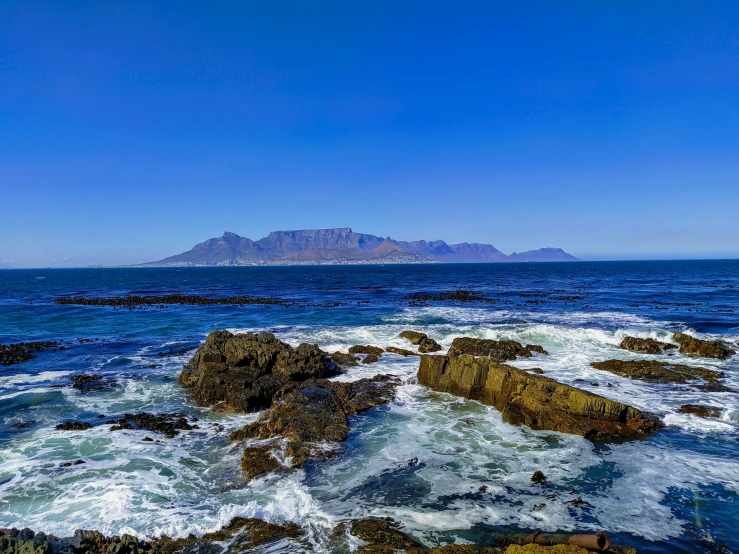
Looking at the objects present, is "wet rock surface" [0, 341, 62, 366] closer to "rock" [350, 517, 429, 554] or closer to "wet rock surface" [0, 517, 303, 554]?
"wet rock surface" [0, 517, 303, 554]

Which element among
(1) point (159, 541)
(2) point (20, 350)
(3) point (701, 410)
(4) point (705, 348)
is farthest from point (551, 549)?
(2) point (20, 350)

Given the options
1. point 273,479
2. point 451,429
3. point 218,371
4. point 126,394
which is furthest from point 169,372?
point 451,429

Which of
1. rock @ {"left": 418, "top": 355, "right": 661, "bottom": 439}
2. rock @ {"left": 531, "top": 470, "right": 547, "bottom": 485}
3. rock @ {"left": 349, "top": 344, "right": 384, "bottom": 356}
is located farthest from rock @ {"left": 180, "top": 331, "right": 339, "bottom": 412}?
rock @ {"left": 531, "top": 470, "right": 547, "bottom": 485}

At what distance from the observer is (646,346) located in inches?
1055

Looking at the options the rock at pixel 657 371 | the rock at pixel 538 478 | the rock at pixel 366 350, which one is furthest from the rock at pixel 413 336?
the rock at pixel 538 478

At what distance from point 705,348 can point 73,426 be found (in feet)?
107

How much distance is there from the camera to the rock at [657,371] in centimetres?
2061

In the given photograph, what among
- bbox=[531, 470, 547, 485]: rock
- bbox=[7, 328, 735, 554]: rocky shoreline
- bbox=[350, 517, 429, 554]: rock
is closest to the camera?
bbox=[7, 328, 735, 554]: rocky shoreline

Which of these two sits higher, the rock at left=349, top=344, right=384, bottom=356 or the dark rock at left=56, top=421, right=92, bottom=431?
the rock at left=349, top=344, right=384, bottom=356

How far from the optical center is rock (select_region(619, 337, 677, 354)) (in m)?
26.5

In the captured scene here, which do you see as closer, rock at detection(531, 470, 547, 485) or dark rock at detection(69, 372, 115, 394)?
rock at detection(531, 470, 547, 485)

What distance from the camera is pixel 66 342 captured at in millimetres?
31078

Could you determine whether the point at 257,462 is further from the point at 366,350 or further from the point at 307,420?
the point at 366,350

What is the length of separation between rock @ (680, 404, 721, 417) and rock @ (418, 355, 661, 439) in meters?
1.95
